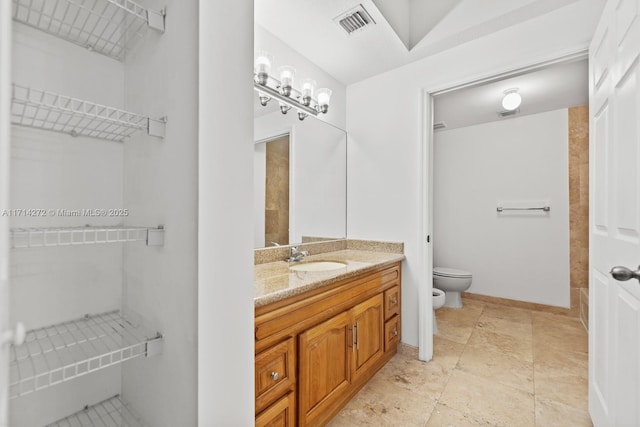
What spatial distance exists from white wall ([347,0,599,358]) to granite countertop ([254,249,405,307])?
248 millimetres

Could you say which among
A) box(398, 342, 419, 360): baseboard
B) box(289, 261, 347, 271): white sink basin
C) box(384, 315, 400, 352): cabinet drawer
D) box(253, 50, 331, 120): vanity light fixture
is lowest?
box(398, 342, 419, 360): baseboard

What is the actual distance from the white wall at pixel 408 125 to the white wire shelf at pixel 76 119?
1777mm

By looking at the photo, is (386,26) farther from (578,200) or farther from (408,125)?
(578,200)

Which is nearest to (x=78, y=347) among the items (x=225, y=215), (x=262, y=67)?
(x=225, y=215)

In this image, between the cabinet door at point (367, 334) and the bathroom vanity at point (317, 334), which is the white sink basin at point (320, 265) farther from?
the cabinet door at point (367, 334)

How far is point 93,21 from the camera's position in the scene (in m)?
0.94

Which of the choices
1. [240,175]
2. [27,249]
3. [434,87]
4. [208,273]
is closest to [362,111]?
[434,87]

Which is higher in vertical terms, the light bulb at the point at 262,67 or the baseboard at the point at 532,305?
the light bulb at the point at 262,67

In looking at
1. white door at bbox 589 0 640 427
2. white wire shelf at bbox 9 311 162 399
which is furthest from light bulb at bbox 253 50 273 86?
white door at bbox 589 0 640 427

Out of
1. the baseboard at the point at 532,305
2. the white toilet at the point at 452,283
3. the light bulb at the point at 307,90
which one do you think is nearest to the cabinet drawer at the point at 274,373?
the light bulb at the point at 307,90

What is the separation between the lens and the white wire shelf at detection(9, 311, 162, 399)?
0.78 meters

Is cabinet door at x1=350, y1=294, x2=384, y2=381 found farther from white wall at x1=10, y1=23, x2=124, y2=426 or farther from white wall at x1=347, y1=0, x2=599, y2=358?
white wall at x1=10, y1=23, x2=124, y2=426

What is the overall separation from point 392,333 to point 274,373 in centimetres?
120

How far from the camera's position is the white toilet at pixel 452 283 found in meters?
3.14
